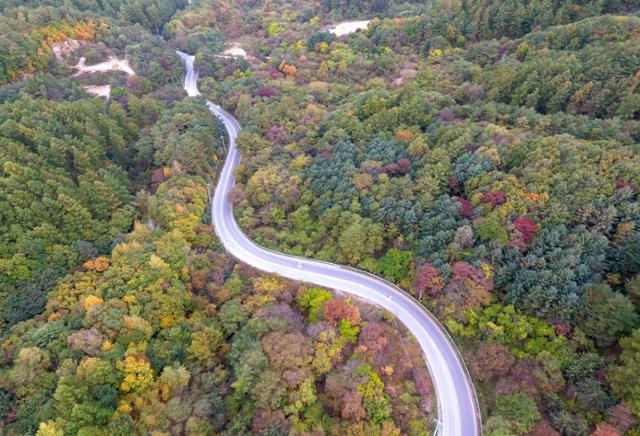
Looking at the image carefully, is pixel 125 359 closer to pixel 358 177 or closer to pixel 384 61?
pixel 358 177

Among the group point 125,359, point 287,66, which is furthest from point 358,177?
point 287,66

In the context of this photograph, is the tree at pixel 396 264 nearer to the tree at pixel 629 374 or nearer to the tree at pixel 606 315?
the tree at pixel 606 315

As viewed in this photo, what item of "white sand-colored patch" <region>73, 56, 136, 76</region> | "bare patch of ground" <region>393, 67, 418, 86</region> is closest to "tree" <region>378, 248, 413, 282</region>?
"bare patch of ground" <region>393, 67, 418, 86</region>

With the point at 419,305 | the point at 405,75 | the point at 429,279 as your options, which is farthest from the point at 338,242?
the point at 405,75

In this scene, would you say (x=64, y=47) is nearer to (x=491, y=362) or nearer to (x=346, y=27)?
(x=346, y=27)

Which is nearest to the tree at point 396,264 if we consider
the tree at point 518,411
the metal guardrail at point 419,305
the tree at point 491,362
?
the metal guardrail at point 419,305

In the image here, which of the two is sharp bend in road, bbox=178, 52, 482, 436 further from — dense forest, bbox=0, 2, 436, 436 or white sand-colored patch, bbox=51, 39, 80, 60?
white sand-colored patch, bbox=51, 39, 80, 60
